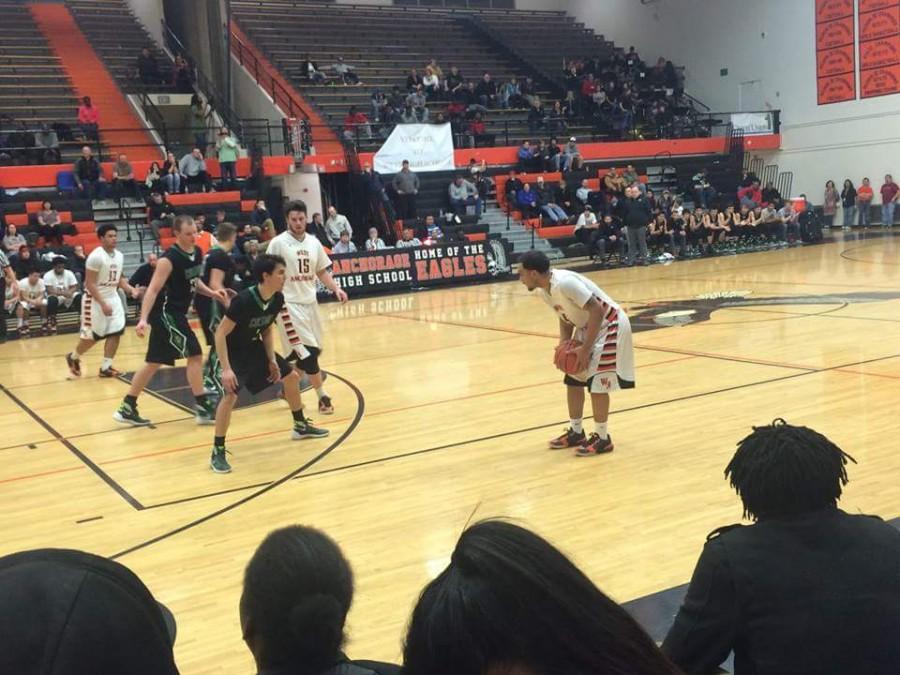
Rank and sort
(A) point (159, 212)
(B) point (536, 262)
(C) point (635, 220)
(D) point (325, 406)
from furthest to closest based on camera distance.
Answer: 1. (C) point (635, 220)
2. (A) point (159, 212)
3. (D) point (325, 406)
4. (B) point (536, 262)

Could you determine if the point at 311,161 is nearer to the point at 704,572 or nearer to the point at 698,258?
the point at 698,258

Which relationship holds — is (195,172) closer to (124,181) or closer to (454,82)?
(124,181)

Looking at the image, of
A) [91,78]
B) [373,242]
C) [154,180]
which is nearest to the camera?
[373,242]

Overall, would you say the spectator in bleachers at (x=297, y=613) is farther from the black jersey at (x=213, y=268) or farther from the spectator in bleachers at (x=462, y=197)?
the spectator in bleachers at (x=462, y=197)

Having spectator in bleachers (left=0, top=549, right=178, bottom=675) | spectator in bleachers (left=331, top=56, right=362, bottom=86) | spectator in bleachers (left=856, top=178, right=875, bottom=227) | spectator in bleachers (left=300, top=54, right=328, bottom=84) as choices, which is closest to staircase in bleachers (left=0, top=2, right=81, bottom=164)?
spectator in bleachers (left=300, top=54, right=328, bottom=84)

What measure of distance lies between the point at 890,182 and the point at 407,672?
28.6 meters

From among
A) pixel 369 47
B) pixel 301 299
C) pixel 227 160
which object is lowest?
pixel 301 299

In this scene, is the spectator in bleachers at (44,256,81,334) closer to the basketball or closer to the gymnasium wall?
the basketball

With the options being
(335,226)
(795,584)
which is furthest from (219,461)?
(335,226)

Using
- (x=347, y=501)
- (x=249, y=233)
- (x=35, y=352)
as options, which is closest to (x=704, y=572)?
(x=347, y=501)

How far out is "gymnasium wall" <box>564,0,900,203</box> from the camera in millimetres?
26953

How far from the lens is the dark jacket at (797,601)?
1850mm

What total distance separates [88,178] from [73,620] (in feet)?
64.6

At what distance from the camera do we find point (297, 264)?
7.86 metres
